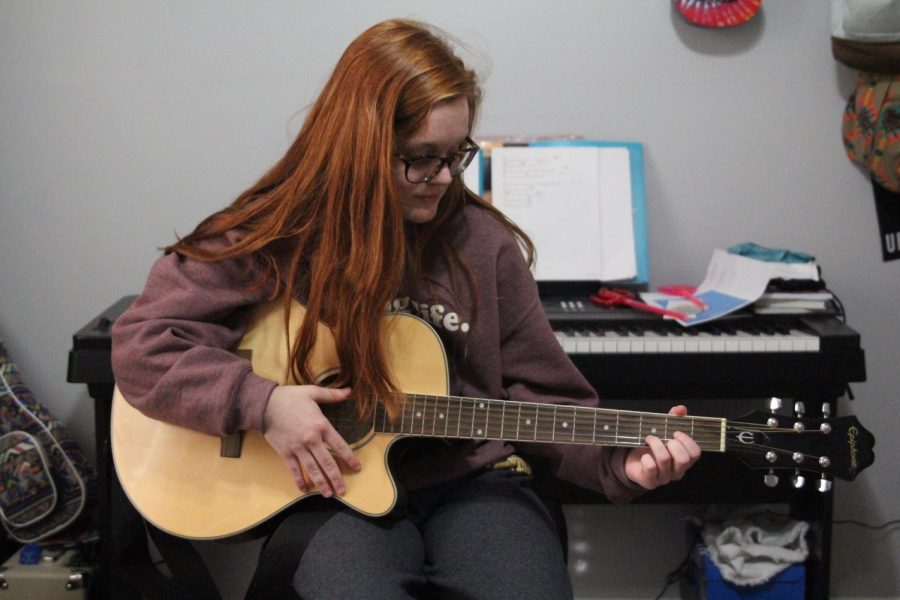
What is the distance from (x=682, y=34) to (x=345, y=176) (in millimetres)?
1224

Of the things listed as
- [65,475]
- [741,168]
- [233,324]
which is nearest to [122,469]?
[233,324]

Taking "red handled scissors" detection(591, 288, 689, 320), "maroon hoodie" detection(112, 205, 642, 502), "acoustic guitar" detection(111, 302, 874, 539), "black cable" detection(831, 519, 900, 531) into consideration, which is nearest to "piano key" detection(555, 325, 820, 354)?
"red handled scissors" detection(591, 288, 689, 320)

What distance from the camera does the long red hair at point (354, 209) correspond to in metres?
1.33

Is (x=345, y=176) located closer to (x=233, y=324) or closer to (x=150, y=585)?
(x=233, y=324)

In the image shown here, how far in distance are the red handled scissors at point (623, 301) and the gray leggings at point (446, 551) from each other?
26.9 inches

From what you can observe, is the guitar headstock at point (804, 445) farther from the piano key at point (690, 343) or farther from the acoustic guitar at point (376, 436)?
the piano key at point (690, 343)

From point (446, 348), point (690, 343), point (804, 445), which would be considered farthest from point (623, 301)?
point (804, 445)

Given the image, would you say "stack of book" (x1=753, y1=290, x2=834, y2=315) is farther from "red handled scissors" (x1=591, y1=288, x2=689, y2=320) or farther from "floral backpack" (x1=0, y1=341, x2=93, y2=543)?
"floral backpack" (x1=0, y1=341, x2=93, y2=543)

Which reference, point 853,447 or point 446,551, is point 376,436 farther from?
point 853,447

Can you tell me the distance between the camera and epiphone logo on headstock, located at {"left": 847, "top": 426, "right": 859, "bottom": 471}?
1256 mm

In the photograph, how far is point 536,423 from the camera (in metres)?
1.34

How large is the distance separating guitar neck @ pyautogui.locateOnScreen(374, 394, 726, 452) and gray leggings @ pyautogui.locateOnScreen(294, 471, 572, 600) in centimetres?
11

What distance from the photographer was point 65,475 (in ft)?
7.09

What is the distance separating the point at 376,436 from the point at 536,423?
224mm
